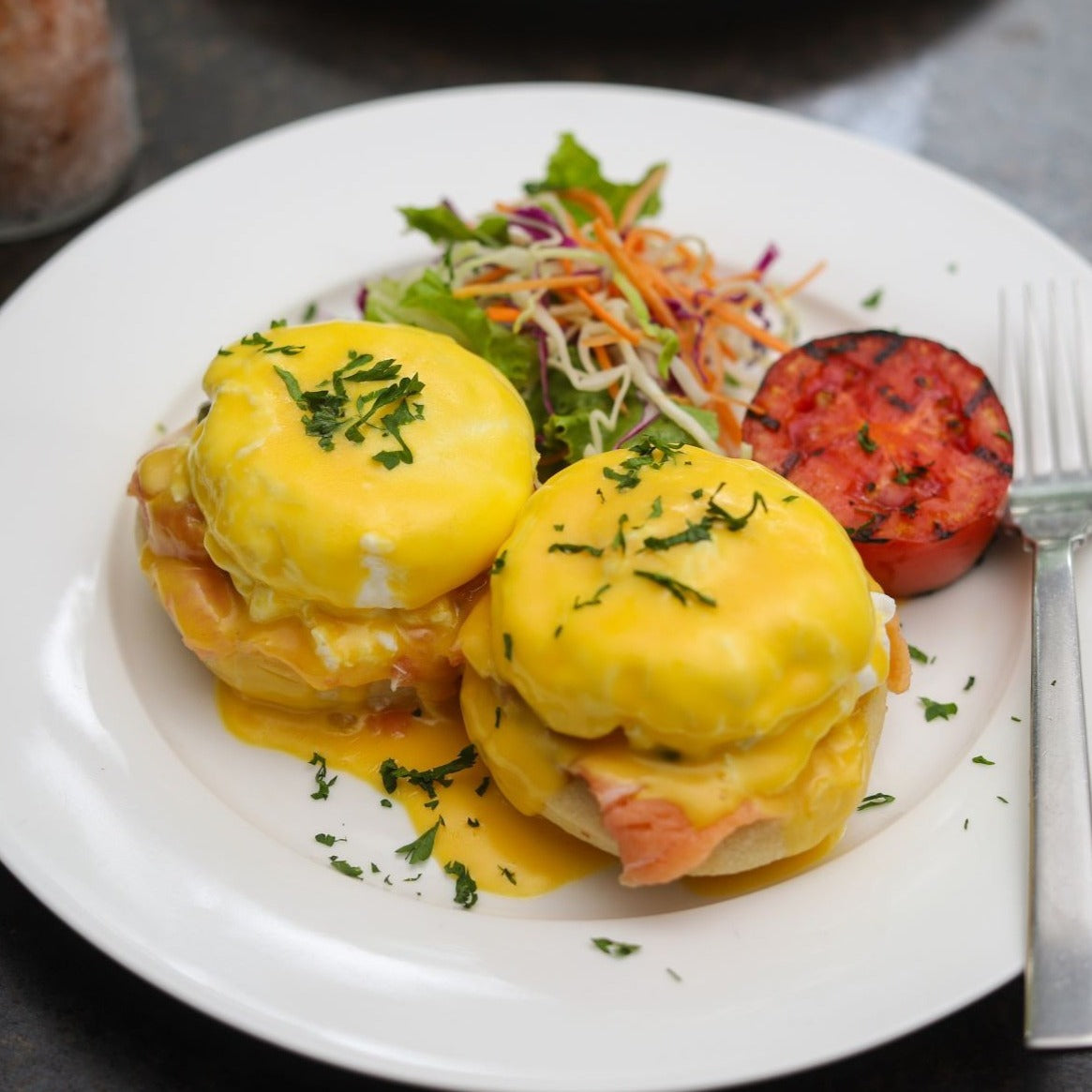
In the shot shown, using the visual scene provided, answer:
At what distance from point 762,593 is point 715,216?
→ 7.01ft

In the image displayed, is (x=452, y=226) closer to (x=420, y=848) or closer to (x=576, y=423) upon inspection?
(x=576, y=423)

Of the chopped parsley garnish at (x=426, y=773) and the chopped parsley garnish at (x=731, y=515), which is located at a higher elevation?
the chopped parsley garnish at (x=731, y=515)

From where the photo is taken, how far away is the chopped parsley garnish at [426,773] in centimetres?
287

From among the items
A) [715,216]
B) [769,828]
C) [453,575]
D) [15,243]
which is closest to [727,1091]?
[769,828]

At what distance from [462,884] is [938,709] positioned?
1264 mm

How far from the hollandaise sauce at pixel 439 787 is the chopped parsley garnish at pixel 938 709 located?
91 cm

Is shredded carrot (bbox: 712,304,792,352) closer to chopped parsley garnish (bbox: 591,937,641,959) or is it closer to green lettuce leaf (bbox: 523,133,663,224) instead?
green lettuce leaf (bbox: 523,133,663,224)

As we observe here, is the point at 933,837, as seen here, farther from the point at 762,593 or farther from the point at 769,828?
the point at 762,593

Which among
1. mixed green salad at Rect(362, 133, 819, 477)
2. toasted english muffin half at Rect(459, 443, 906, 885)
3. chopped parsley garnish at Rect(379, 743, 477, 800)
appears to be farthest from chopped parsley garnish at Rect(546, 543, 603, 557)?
mixed green salad at Rect(362, 133, 819, 477)

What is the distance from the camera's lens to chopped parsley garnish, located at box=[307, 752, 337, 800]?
2857 millimetres

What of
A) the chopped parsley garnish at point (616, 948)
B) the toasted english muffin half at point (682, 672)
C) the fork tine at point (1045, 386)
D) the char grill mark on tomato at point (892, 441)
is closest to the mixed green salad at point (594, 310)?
the char grill mark on tomato at point (892, 441)

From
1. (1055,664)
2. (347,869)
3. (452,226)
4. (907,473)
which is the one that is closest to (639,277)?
(452,226)

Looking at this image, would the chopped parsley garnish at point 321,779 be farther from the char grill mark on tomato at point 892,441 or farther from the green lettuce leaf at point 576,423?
the char grill mark on tomato at point 892,441

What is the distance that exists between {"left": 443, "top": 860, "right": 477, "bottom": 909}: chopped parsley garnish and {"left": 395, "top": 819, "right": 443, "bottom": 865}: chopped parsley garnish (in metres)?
0.06
